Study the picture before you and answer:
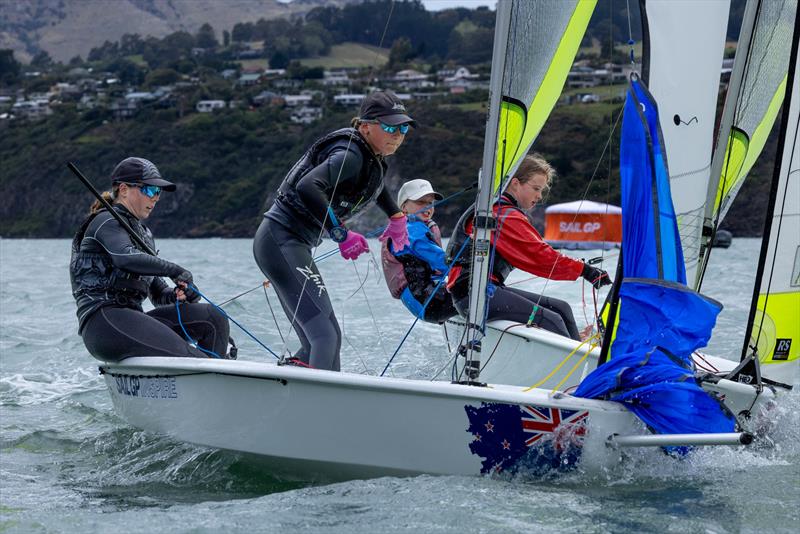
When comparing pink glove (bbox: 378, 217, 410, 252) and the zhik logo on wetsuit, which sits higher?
pink glove (bbox: 378, 217, 410, 252)

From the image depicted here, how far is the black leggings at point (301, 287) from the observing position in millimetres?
4105

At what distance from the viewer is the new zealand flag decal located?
3424 millimetres

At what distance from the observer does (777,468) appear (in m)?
3.80

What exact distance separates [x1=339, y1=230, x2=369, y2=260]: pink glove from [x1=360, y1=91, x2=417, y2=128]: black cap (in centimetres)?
47

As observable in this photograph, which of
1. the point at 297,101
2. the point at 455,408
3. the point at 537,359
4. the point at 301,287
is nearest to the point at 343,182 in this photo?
the point at 301,287

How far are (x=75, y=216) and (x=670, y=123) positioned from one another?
68.2m

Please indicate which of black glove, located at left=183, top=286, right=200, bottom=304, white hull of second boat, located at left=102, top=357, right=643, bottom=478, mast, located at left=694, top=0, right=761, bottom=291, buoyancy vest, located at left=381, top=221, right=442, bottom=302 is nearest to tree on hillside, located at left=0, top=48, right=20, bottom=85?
buoyancy vest, located at left=381, top=221, right=442, bottom=302

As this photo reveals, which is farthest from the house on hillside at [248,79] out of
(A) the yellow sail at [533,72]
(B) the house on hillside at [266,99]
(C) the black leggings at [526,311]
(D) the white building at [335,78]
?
(A) the yellow sail at [533,72]

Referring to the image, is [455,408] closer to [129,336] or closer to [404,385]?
[404,385]

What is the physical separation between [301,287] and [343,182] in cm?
45

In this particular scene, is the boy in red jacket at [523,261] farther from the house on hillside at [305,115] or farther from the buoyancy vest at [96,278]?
the house on hillside at [305,115]

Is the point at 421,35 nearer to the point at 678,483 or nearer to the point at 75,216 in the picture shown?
the point at 75,216

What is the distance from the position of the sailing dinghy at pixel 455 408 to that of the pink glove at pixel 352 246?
1.67 feet

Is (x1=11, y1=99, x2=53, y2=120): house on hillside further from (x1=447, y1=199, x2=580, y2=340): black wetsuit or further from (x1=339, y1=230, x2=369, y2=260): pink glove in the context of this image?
(x1=339, y1=230, x2=369, y2=260): pink glove
